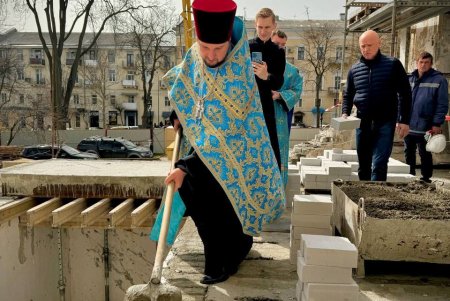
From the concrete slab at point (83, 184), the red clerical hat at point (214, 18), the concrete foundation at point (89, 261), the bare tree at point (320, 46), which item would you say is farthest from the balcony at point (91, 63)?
the red clerical hat at point (214, 18)

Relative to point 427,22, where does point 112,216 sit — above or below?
below

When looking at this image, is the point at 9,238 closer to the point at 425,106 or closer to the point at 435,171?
the point at 425,106

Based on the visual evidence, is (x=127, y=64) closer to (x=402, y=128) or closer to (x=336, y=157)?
(x=336, y=157)

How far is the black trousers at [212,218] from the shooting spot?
10.3 feet

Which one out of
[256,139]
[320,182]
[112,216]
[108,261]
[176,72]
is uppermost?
[176,72]

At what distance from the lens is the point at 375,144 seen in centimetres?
484

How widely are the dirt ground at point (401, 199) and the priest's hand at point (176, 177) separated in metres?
1.39

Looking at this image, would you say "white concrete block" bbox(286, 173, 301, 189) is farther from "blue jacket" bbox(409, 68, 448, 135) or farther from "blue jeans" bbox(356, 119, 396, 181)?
"blue jacket" bbox(409, 68, 448, 135)

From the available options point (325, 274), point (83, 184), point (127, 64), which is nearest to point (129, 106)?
point (127, 64)

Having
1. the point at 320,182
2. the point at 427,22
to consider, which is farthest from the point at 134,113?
the point at 320,182

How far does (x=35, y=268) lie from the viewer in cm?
709

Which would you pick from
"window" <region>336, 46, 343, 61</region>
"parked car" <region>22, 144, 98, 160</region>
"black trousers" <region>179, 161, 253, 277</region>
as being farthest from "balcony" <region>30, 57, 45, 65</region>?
"black trousers" <region>179, 161, 253, 277</region>

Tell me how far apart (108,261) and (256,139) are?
5.46 m

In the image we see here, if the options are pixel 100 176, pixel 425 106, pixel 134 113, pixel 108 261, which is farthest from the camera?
pixel 134 113
